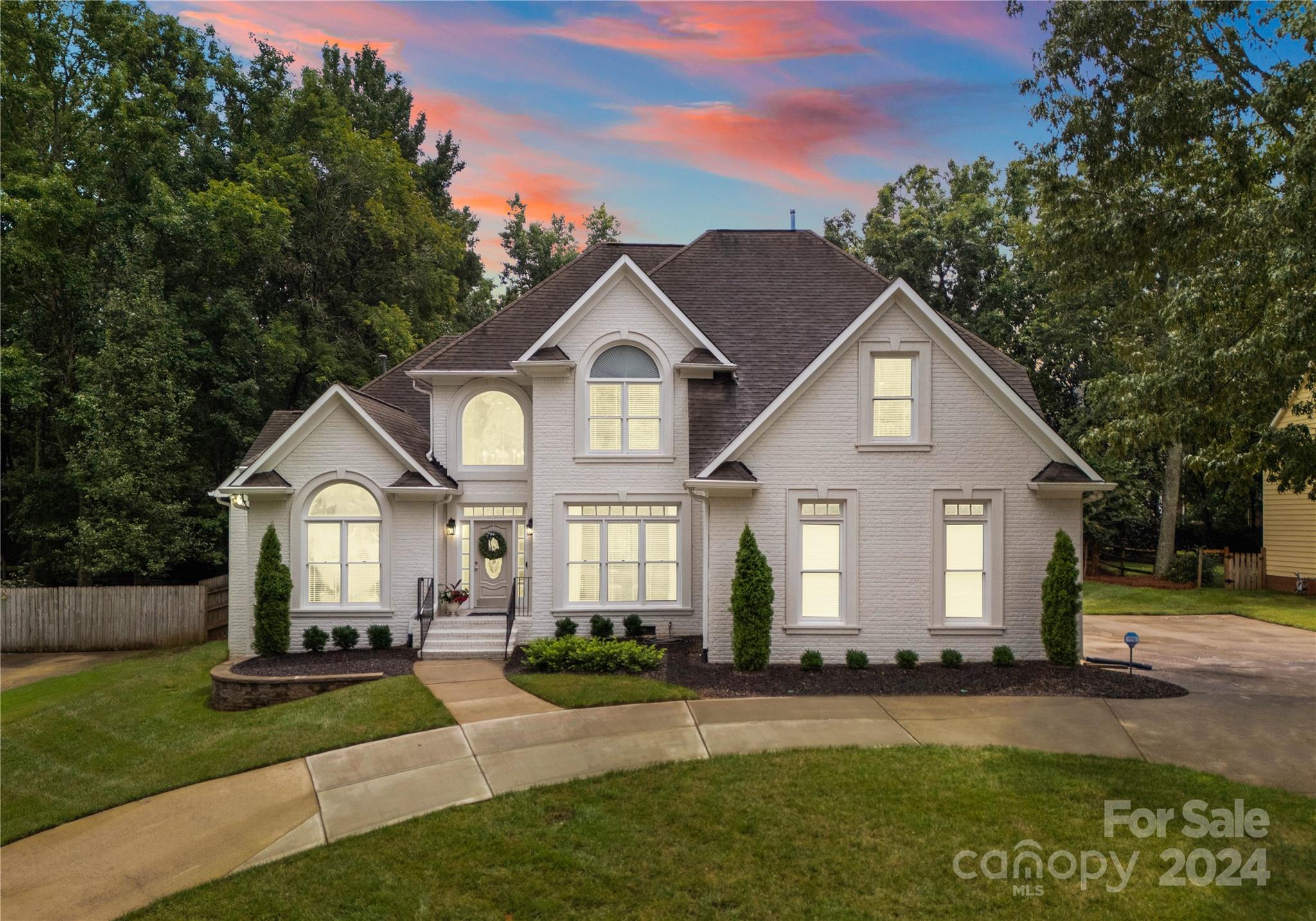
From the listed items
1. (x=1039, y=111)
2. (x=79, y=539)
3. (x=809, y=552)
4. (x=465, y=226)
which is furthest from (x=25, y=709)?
(x=465, y=226)

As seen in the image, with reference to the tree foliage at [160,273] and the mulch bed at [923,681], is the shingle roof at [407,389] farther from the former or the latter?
the mulch bed at [923,681]

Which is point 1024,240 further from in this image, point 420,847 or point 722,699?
point 420,847

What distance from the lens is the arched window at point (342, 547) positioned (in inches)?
601

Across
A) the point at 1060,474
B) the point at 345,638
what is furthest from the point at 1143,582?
the point at 345,638

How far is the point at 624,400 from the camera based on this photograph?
592 inches

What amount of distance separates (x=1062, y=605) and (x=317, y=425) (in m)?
15.1

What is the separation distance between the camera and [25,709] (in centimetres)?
1326

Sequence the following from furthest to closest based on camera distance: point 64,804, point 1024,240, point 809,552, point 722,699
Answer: point 1024,240 → point 809,552 → point 722,699 → point 64,804

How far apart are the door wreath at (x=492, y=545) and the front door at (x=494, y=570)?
0.06 feet

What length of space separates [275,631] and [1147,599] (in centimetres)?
2554

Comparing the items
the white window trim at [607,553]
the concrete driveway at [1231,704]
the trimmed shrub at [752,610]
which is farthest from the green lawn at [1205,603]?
the trimmed shrub at [752,610]

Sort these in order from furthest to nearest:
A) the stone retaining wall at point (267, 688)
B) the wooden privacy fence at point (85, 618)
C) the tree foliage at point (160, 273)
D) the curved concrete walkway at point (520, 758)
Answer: the tree foliage at point (160, 273)
the wooden privacy fence at point (85, 618)
the stone retaining wall at point (267, 688)
the curved concrete walkway at point (520, 758)

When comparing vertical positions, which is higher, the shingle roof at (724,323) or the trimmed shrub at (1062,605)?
the shingle roof at (724,323)

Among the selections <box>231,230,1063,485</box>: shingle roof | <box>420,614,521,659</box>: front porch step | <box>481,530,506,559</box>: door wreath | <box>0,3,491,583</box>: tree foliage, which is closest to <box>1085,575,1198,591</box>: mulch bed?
<box>231,230,1063,485</box>: shingle roof
